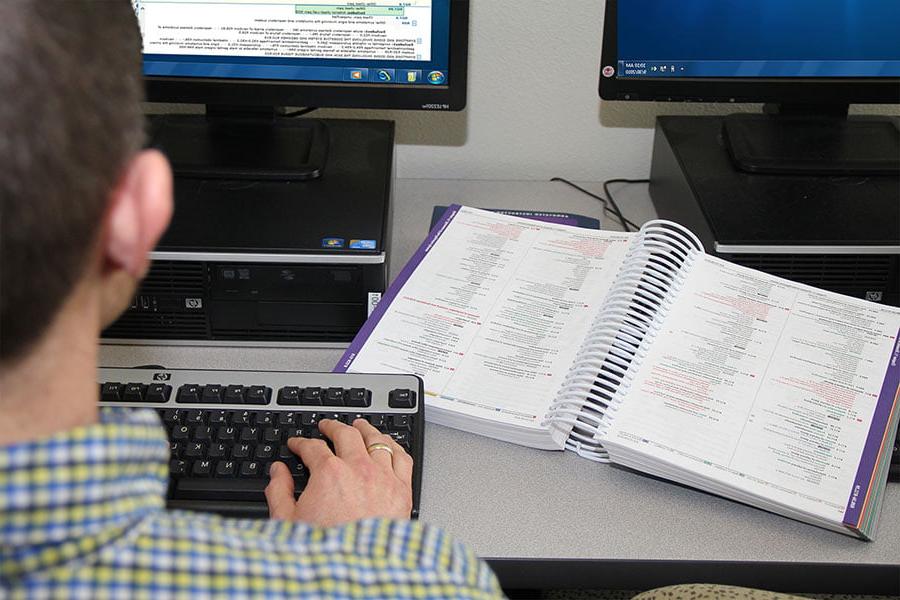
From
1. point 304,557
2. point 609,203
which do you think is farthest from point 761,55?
point 304,557

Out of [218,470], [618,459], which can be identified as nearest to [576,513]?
[618,459]

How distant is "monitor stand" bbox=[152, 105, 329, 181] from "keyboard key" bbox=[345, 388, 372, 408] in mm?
316

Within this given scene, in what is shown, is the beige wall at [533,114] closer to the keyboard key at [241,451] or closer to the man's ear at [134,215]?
the keyboard key at [241,451]

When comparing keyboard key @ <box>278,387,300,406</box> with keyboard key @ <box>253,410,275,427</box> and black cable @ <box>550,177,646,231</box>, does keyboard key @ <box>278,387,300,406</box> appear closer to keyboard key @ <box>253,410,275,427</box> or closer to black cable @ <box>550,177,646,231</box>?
keyboard key @ <box>253,410,275,427</box>

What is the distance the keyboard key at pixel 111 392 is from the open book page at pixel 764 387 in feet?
1.37

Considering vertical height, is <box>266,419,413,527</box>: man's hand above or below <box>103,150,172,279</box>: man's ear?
below

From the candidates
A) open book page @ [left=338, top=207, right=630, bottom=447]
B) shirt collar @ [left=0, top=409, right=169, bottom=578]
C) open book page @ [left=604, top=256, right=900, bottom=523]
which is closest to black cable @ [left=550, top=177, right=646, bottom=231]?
open book page @ [left=338, top=207, right=630, bottom=447]

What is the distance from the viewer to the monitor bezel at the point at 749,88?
1082mm

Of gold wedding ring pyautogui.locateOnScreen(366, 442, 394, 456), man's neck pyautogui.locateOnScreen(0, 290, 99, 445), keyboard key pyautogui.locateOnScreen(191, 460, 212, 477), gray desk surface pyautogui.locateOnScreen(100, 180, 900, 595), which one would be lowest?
gray desk surface pyautogui.locateOnScreen(100, 180, 900, 595)

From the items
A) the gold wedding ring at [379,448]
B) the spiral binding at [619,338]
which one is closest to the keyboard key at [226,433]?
the gold wedding ring at [379,448]

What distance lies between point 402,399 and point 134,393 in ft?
0.76

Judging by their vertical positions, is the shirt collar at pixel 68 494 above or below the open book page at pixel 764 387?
above

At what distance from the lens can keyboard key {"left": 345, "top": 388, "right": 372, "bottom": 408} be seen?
85cm

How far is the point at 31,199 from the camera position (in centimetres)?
39
